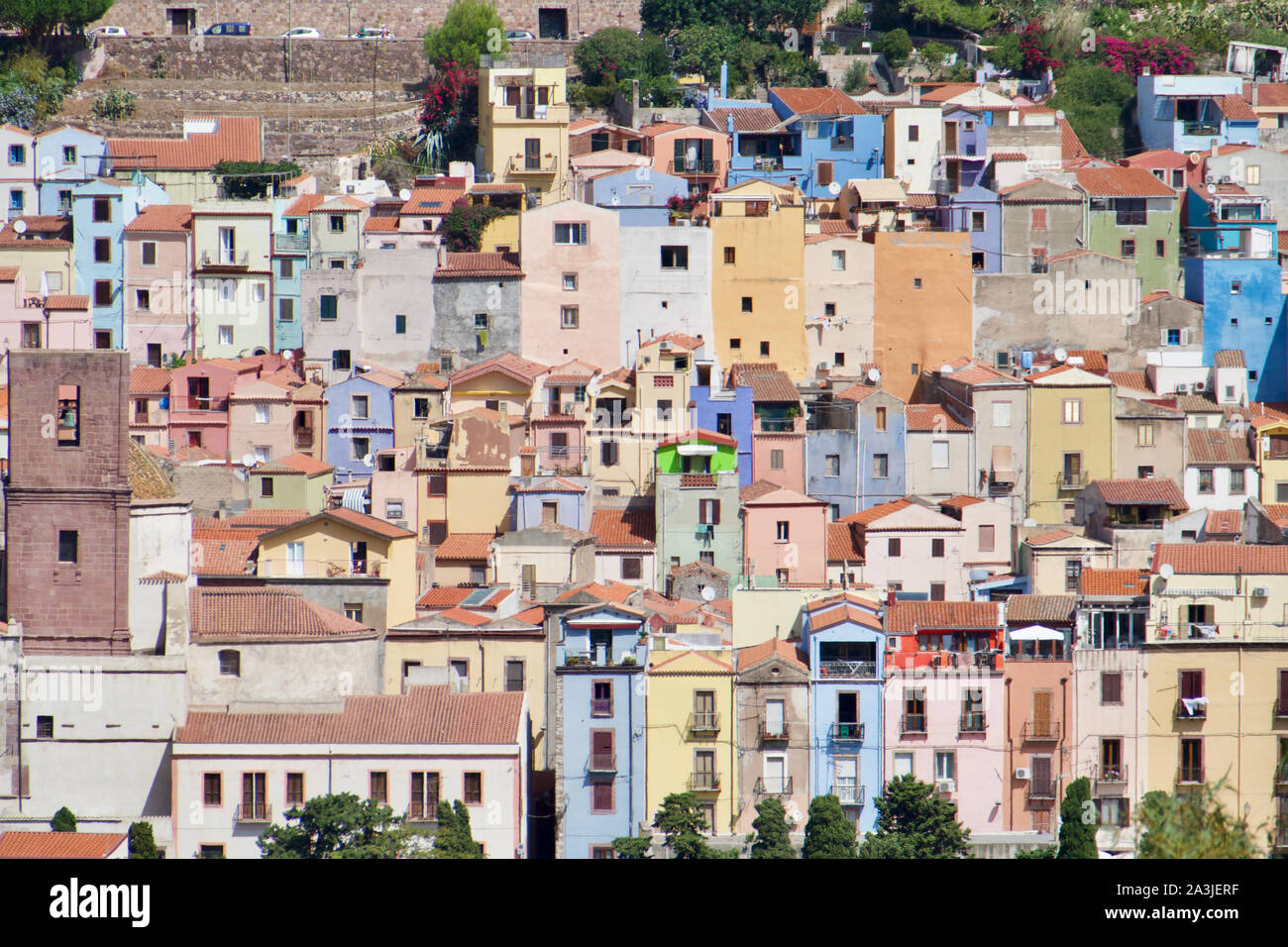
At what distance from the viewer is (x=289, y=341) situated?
172ft

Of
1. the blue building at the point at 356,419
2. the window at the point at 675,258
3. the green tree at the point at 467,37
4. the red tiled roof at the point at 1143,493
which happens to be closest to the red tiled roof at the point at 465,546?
the blue building at the point at 356,419

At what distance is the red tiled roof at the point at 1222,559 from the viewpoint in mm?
38938

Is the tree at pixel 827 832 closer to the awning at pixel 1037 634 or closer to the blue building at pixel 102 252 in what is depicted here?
the awning at pixel 1037 634

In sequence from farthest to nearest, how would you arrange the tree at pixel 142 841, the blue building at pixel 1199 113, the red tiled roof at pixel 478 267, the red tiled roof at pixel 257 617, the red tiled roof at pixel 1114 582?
the blue building at pixel 1199 113, the red tiled roof at pixel 478 267, the red tiled roof at pixel 1114 582, the red tiled roof at pixel 257 617, the tree at pixel 142 841

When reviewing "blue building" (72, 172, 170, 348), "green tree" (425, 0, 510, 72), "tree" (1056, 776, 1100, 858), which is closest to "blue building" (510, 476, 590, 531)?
"tree" (1056, 776, 1100, 858)

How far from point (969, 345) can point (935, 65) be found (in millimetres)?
15790

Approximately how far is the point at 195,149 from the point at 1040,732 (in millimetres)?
30320

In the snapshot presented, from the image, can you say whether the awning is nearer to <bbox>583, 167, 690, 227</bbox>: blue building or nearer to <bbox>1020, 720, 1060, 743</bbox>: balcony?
<bbox>1020, 720, 1060, 743</bbox>: balcony

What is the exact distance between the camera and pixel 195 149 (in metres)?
57.3

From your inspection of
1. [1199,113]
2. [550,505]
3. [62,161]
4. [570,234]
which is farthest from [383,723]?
[1199,113]

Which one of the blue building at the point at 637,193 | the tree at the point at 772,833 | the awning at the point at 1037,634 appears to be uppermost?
the blue building at the point at 637,193

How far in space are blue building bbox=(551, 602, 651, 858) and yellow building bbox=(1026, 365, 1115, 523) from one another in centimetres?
1442

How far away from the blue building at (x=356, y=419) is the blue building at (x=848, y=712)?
15247 millimetres
